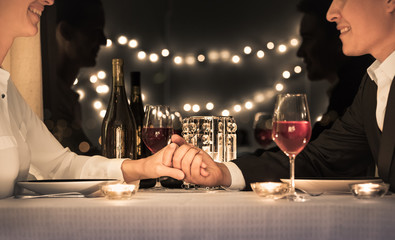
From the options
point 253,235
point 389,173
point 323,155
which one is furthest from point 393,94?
point 253,235

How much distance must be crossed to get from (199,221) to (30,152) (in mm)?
976

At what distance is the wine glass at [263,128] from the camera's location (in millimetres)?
2111

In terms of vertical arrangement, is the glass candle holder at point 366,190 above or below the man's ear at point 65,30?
below

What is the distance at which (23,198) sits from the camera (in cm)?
88

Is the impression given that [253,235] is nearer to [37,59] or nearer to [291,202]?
[291,202]

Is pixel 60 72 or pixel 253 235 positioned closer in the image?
pixel 253 235

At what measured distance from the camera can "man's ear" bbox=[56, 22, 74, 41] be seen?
214cm

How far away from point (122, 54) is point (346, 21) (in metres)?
1.00

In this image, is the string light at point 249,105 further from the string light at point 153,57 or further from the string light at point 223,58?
the string light at point 153,57

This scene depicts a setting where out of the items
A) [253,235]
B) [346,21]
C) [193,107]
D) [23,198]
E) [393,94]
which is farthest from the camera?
[193,107]

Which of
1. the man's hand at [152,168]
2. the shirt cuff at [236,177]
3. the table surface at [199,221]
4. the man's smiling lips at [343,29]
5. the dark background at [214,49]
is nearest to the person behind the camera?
the table surface at [199,221]

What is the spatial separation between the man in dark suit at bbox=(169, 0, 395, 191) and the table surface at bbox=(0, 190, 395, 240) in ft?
2.10

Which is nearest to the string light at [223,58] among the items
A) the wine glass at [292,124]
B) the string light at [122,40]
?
the string light at [122,40]

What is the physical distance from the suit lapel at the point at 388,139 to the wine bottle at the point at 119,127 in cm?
87
